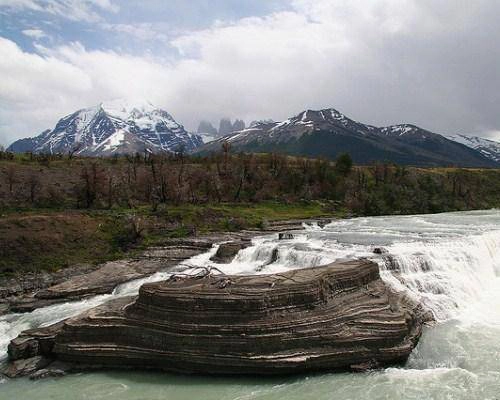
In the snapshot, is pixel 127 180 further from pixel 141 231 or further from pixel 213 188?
pixel 141 231

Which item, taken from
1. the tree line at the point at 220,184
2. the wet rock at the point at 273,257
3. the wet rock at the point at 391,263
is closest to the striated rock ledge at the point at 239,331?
the wet rock at the point at 391,263

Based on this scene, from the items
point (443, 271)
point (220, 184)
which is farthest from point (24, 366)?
point (220, 184)

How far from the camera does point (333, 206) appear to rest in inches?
3209

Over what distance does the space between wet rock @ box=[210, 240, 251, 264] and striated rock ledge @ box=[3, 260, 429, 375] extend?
16.1 meters

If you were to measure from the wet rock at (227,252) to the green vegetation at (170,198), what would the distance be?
9703mm

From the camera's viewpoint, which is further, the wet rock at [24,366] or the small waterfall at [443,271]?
the small waterfall at [443,271]

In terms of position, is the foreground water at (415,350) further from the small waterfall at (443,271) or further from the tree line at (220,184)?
the tree line at (220,184)

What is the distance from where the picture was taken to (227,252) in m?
41.8

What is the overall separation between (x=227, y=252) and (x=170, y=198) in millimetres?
30171

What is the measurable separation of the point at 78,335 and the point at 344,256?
20.5 m

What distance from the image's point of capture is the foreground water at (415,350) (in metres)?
19.8

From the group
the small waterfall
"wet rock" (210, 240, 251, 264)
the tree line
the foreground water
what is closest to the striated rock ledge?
the foreground water

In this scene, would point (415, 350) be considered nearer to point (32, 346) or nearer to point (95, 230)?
point (32, 346)

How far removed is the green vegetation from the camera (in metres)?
44.7
